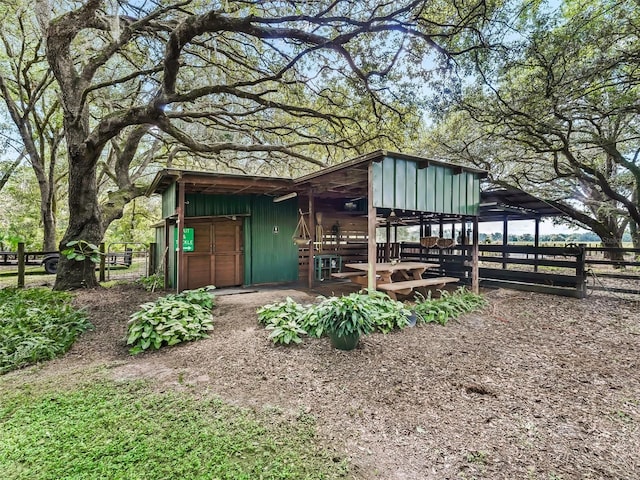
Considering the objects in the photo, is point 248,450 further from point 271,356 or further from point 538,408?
point 538,408

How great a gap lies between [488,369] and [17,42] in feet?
61.4

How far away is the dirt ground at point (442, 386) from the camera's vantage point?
2.11 m

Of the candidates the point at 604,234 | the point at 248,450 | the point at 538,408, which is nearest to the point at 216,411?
the point at 248,450

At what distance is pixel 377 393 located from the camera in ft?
9.77

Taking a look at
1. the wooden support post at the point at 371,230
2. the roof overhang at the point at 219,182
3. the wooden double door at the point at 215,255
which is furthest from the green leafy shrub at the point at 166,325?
the wooden double door at the point at 215,255

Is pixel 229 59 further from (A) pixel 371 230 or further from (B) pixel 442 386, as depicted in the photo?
(B) pixel 442 386

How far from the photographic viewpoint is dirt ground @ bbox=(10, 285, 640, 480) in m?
2.11

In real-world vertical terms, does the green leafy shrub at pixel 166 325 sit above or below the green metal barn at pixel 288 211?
below

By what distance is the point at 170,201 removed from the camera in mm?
7637

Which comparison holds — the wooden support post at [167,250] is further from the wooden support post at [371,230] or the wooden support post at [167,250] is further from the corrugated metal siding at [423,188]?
the corrugated metal siding at [423,188]

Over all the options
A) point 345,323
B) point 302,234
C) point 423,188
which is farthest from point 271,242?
point 345,323

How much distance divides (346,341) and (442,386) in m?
1.21

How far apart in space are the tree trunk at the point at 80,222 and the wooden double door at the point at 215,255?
248 cm

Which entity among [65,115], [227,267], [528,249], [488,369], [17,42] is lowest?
[488,369]
